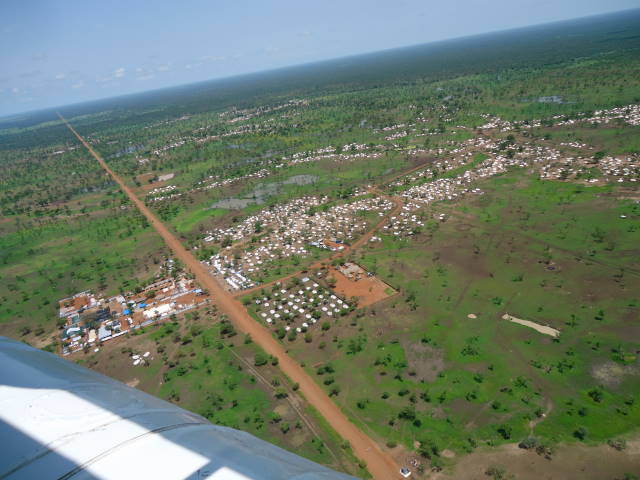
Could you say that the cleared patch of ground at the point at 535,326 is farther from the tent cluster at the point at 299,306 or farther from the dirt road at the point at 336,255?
the dirt road at the point at 336,255

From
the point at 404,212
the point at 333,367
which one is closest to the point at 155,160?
the point at 404,212

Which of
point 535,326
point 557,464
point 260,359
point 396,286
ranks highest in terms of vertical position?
point 396,286

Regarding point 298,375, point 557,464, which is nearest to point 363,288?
point 298,375

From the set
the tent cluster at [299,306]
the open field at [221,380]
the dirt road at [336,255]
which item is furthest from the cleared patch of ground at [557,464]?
the dirt road at [336,255]

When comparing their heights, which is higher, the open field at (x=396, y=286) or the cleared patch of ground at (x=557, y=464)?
the open field at (x=396, y=286)

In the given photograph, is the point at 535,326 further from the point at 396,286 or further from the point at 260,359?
the point at 260,359

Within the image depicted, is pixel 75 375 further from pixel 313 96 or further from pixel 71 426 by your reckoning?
pixel 313 96

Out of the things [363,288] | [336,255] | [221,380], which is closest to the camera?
[221,380]

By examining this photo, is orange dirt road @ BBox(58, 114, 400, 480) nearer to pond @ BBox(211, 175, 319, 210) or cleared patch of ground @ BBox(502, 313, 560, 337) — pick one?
pond @ BBox(211, 175, 319, 210)
